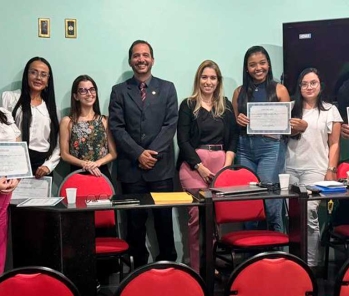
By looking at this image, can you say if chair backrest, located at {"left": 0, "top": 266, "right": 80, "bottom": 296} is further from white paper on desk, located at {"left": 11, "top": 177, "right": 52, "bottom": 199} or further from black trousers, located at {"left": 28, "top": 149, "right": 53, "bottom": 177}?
black trousers, located at {"left": 28, "top": 149, "right": 53, "bottom": 177}

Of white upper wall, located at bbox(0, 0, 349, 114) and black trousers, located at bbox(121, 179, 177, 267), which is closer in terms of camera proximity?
black trousers, located at bbox(121, 179, 177, 267)

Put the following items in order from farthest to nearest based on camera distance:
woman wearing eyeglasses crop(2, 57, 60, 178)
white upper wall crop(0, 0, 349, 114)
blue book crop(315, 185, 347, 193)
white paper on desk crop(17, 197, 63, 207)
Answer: white upper wall crop(0, 0, 349, 114) < woman wearing eyeglasses crop(2, 57, 60, 178) < blue book crop(315, 185, 347, 193) < white paper on desk crop(17, 197, 63, 207)

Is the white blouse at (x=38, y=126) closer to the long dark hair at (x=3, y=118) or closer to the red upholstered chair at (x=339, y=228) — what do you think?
the long dark hair at (x=3, y=118)

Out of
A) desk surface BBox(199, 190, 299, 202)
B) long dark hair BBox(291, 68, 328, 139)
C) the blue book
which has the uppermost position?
long dark hair BBox(291, 68, 328, 139)

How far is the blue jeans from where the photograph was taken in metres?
3.60

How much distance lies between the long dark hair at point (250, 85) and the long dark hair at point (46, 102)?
1531 millimetres

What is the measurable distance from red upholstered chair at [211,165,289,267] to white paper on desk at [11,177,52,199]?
1.27 m

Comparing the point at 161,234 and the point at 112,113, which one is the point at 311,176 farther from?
the point at 112,113

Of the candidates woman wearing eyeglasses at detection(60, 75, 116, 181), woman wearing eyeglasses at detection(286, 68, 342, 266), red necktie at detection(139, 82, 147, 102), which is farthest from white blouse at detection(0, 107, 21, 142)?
woman wearing eyeglasses at detection(286, 68, 342, 266)

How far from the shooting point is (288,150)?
376cm

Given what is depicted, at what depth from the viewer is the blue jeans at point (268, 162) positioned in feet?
11.8

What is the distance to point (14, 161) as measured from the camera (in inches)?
106

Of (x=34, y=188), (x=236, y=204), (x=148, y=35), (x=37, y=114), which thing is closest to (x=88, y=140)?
(x=37, y=114)

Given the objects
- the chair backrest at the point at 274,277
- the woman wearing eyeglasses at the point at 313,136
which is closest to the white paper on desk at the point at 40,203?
the chair backrest at the point at 274,277
